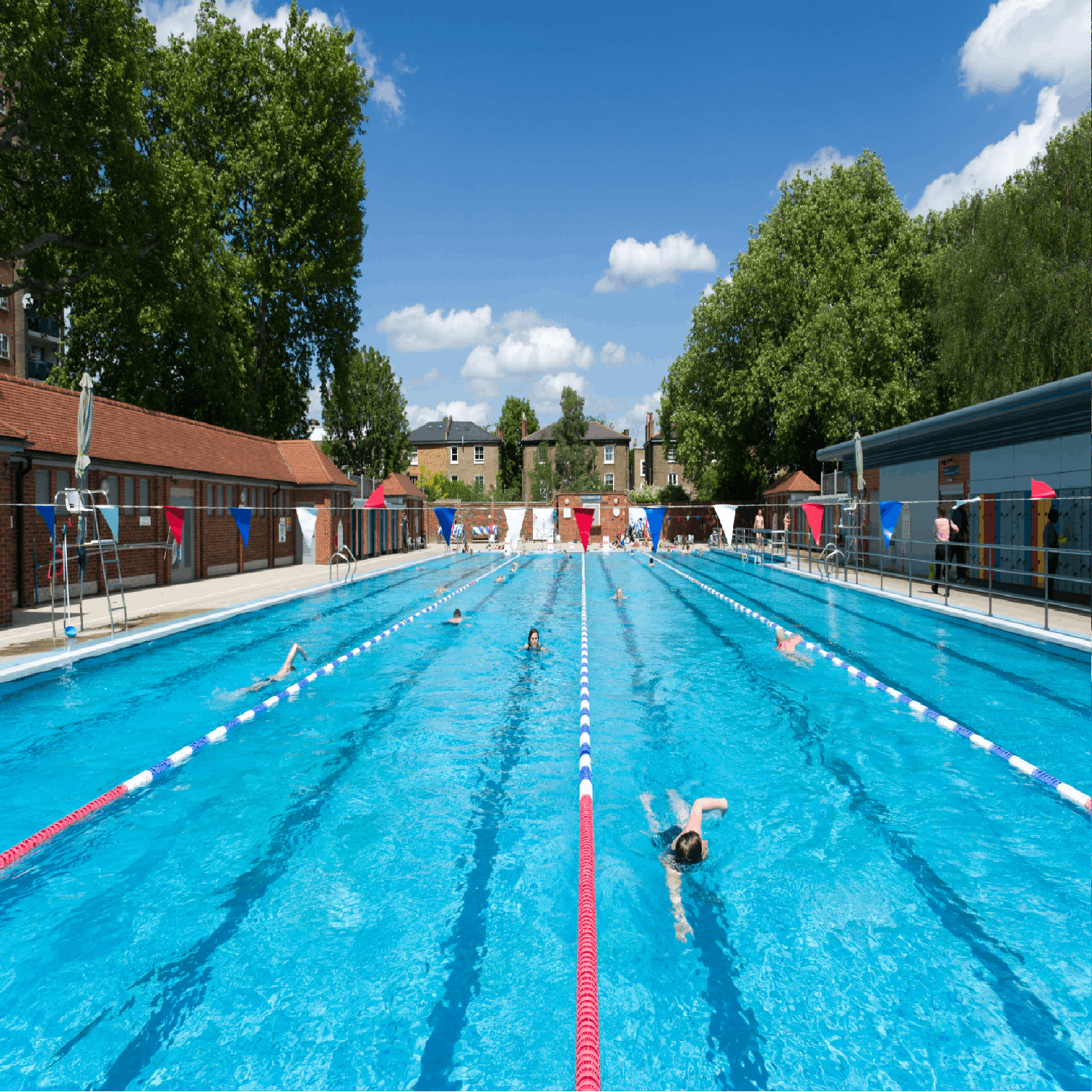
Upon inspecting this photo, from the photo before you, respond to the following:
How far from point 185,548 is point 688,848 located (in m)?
20.6

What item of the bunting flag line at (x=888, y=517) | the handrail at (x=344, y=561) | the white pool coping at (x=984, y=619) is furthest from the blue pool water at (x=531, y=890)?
the handrail at (x=344, y=561)

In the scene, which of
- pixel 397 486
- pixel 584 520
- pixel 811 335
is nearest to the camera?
pixel 584 520

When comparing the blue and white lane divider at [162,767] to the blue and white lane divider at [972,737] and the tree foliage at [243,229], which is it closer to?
the blue and white lane divider at [972,737]

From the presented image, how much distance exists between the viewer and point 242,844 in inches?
222

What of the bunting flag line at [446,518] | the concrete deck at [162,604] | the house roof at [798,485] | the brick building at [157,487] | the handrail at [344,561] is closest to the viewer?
the concrete deck at [162,604]

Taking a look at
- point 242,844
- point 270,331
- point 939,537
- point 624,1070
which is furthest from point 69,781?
point 270,331

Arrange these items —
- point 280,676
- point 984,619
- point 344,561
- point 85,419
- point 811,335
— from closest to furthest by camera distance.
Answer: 1. point 280,676
2. point 85,419
3. point 984,619
4. point 344,561
5. point 811,335

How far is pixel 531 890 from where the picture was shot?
5031 millimetres

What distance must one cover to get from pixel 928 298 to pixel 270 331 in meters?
30.3

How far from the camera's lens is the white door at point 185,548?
2122 cm

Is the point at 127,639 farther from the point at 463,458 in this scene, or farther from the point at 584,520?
the point at 463,458

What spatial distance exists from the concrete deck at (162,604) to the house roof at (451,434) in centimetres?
4410

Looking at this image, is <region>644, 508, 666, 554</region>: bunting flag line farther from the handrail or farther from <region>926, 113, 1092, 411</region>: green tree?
<region>926, 113, 1092, 411</region>: green tree

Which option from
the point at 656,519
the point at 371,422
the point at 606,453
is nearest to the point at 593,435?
the point at 606,453
